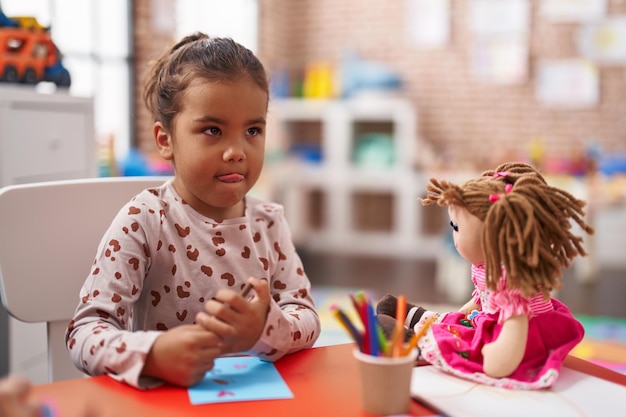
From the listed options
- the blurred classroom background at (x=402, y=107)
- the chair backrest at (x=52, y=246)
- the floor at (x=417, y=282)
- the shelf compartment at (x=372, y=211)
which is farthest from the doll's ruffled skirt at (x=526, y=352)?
the shelf compartment at (x=372, y=211)

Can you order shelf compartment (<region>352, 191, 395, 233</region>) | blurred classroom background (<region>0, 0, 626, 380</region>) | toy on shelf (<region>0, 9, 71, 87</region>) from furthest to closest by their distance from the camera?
shelf compartment (<region>352, 191, 395, 233</region>) → blurred classroom background (<region>0, 0, 626, 380</region>) → toy on shelf (<region>0, 9, 71, 87</region>)

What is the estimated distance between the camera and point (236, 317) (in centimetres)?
77

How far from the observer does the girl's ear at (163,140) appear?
103 centimetres

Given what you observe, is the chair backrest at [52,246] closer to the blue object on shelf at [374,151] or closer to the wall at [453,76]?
the wall at [453,76]

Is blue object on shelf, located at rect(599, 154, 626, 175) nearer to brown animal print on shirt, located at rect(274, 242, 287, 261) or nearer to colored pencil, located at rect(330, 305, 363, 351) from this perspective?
brown animal print on shirt, located at rect(274, 242, 287, 261)

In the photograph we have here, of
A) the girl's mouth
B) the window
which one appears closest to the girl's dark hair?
the girl's mouth

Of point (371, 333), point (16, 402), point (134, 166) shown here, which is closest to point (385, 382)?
point (371, 333)

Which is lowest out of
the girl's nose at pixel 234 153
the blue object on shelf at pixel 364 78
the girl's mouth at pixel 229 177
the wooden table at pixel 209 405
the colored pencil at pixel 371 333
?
the wooden table at pixel 209 405

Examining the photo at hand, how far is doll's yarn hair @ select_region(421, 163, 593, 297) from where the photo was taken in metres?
0.72

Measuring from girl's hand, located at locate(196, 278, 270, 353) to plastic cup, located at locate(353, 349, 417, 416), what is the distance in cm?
15

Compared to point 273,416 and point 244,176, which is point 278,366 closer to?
point 273,416

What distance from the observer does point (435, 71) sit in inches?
209

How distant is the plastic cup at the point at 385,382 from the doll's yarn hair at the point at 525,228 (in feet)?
0.45

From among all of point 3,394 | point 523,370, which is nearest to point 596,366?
point 523,370
